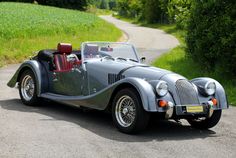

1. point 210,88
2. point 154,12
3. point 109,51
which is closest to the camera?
point 210,88

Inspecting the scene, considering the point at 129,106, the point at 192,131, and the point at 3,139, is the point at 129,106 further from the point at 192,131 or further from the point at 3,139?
the point at 3,139

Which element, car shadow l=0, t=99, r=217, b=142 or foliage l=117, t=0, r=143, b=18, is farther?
foliage l=117, t=0, r=143, b=18

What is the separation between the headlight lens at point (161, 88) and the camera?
756cm

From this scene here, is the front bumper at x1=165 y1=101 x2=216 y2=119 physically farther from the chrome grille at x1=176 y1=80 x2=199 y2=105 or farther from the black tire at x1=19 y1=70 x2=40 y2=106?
the black tire at x1=19 y1=70 x2=40 y2=106

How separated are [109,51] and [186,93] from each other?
2338mm

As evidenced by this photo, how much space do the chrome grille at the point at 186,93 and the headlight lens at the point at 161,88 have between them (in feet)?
1.01

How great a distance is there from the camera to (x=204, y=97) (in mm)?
8078

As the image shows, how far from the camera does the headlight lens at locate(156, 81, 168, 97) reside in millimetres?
7562

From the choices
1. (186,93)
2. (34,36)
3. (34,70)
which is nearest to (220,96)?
(186,93)

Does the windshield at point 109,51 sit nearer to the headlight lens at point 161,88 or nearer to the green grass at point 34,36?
the headlight lens at point 161,88

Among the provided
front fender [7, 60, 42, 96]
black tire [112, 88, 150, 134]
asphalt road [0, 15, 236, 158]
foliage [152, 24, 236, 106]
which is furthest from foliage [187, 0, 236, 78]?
black tire [112, 88, 150, 134]

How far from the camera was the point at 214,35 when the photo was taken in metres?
14.8

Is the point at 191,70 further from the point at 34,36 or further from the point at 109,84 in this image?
the point at 34,36

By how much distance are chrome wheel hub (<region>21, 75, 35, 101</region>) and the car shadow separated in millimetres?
226
